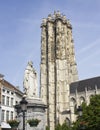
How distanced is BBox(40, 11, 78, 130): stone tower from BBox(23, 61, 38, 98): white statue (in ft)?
216

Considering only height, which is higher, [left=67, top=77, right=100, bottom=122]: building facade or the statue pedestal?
[left=67, top=77, right=100, bottom=122]: building facade

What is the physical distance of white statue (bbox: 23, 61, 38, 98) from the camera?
22045 mm

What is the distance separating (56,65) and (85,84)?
10683mm

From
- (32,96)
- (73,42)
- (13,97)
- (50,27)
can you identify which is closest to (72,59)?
(73,42)

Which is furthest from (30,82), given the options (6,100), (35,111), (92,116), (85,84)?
(85,84)

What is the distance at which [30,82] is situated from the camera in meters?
22.4

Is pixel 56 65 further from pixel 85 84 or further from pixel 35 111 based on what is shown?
pixel 35 111

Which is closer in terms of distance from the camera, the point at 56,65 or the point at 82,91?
the point at 82,91

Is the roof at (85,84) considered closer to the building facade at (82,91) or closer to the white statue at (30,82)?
the building facade at (82,91)

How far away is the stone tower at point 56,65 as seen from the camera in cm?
8981

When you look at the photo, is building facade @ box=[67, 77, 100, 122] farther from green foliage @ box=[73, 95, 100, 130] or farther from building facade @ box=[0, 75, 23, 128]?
green foliage @ box=[73, 95, 100, 130]

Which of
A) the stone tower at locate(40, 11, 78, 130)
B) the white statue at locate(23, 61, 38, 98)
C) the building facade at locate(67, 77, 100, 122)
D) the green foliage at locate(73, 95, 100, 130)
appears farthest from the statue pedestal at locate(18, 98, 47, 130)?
the stone tower at locate(40, 11, 78, 130)

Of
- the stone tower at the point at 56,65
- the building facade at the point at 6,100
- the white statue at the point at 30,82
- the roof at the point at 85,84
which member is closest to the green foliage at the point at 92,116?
the building facade at the point at 6,100

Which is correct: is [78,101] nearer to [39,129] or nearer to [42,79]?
[42,79]
